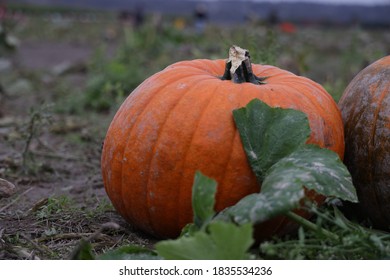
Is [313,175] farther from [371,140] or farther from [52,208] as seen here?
[52,208]

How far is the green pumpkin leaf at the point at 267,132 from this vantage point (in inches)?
94.0

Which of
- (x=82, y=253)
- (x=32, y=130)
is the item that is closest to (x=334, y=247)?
(x=82, y=253)

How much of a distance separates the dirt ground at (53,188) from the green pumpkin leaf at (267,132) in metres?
0.59

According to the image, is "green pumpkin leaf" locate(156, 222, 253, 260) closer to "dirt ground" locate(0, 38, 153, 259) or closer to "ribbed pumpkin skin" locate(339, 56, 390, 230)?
"dirt ground" locate(0, 38, 153, 259)

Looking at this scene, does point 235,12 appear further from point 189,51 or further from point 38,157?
point 38,157

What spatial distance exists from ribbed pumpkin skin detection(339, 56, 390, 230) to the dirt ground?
957 mm

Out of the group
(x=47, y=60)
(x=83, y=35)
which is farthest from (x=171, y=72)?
(x=83, y=35)

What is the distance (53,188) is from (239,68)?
1.65m

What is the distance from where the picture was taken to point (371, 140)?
8.90ft

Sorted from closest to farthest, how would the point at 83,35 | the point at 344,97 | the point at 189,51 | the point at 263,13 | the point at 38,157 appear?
the point at 344,97 < the point at 38,157 < the point at 189,51 < the point at 83,35 < the point at 263,13

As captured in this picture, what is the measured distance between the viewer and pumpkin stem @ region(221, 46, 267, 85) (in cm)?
270

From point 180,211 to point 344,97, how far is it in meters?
1.00

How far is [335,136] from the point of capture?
104 inches

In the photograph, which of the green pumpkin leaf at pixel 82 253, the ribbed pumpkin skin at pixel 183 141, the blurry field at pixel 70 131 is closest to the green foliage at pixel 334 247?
the ribbed pumpkin skin at pixel 183 141
